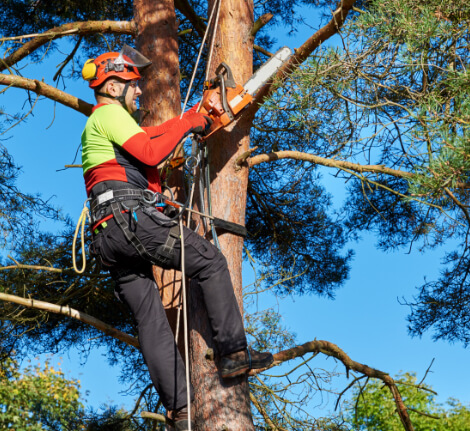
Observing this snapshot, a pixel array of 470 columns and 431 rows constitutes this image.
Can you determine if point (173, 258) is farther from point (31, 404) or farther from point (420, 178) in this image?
point (31, 404)

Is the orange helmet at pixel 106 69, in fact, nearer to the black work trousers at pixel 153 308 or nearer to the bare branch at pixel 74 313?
the black work trousers at pixel 153 308

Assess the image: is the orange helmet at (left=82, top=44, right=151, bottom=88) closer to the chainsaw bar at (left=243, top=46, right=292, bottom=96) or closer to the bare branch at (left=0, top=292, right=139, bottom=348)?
the chainsaw bar at (left=243, top=46, right=292, bottom=96)

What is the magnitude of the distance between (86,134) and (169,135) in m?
→ 0.54

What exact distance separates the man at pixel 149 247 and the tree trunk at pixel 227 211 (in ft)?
0.49

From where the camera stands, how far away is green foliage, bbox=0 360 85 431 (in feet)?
27.9

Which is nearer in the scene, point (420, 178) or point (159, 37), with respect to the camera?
point (420, 178)

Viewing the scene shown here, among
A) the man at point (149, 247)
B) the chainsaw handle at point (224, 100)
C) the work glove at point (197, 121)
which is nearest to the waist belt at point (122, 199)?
the man at point (149, 247)

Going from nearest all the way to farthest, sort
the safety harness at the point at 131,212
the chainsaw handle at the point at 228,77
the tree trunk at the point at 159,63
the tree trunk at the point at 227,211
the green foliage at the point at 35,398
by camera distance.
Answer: the safety harness at the point at 131,212 < the tree trunk at the point at 227,211 < the chainsaw handle at the point at 228,77 < the tree trunk at the point at 159,63 < the green foliage at the point at 35,398

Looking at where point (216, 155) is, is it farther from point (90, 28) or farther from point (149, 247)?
point (90, 28)

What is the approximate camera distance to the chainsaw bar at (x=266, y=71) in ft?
12.9

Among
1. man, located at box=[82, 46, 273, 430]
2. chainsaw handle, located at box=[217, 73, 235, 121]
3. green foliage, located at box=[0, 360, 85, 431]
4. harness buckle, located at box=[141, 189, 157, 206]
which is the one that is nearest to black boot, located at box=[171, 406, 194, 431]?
man, located at box=[82, 46, 273, 430]

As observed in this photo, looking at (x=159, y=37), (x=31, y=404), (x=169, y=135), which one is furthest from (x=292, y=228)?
(x=31, y=404)

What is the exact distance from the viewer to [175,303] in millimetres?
4176

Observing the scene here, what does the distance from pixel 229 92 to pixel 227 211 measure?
2.43 ft
